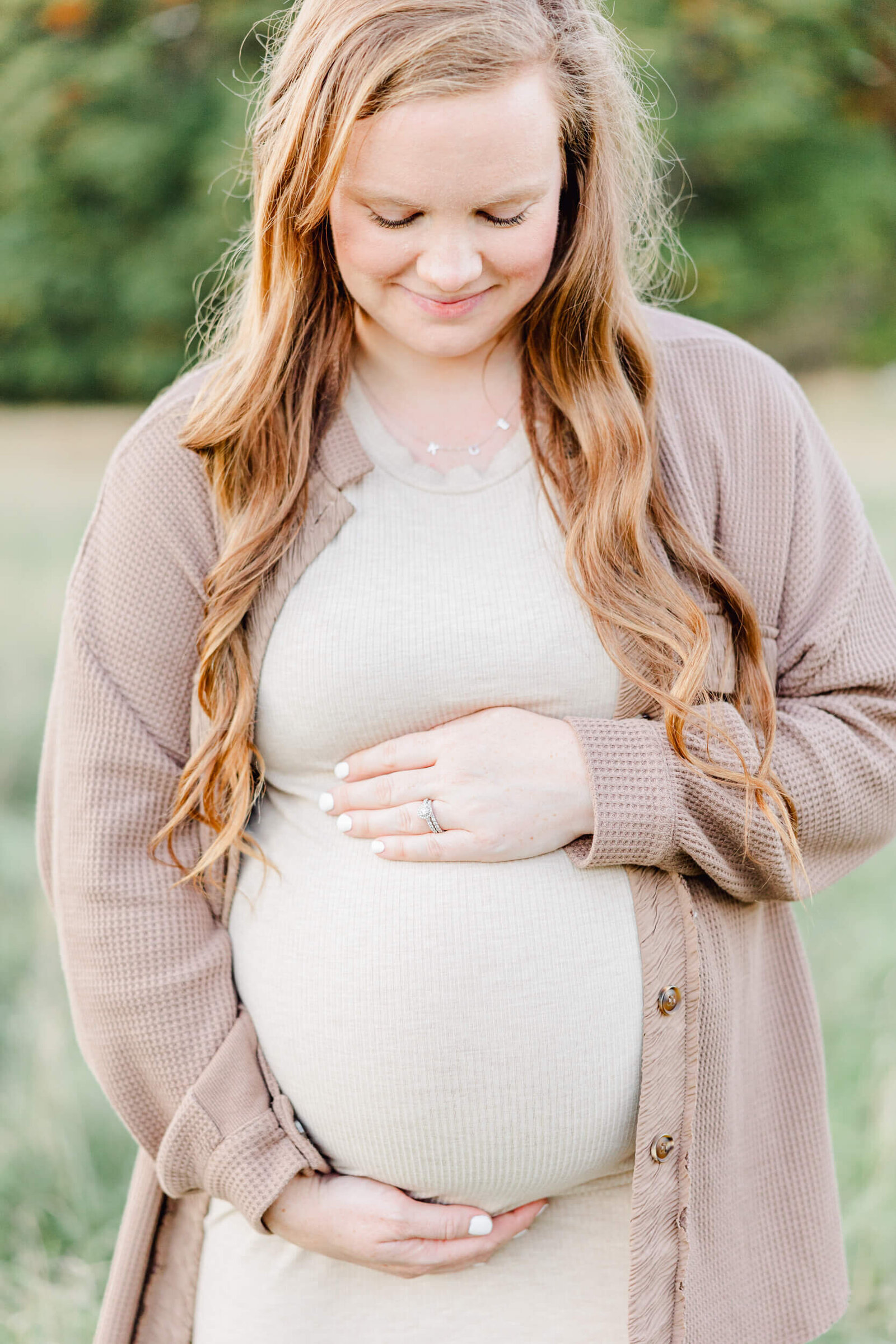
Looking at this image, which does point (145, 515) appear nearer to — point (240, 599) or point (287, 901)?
point (240, 599)

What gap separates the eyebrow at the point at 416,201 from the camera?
3.92 feet

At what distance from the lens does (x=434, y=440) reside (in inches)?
55.7

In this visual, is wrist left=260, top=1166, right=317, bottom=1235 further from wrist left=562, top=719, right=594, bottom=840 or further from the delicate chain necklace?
the delicate chain necklace

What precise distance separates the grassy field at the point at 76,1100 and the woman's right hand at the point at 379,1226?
3.08 ft

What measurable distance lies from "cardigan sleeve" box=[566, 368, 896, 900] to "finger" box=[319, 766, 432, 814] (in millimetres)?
167

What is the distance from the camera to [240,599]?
1303 mm

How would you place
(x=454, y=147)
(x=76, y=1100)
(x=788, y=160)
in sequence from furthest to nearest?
1. (x=788, y=160)
2. (x=76, y=1100)
3. (x=454, y=147)

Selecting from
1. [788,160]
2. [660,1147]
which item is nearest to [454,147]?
[660,1147]

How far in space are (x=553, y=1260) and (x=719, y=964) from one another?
376 millimetres

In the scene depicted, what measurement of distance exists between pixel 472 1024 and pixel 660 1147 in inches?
8.9

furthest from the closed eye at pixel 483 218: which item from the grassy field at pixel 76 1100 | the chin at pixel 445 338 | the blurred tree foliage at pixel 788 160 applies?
the blurred tree foliage at pixel 788 160

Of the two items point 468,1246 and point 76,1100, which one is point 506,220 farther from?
point 76,1100

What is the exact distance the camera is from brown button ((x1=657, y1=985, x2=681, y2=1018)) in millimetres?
1264

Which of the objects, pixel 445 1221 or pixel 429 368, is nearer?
pixel 445 1221
